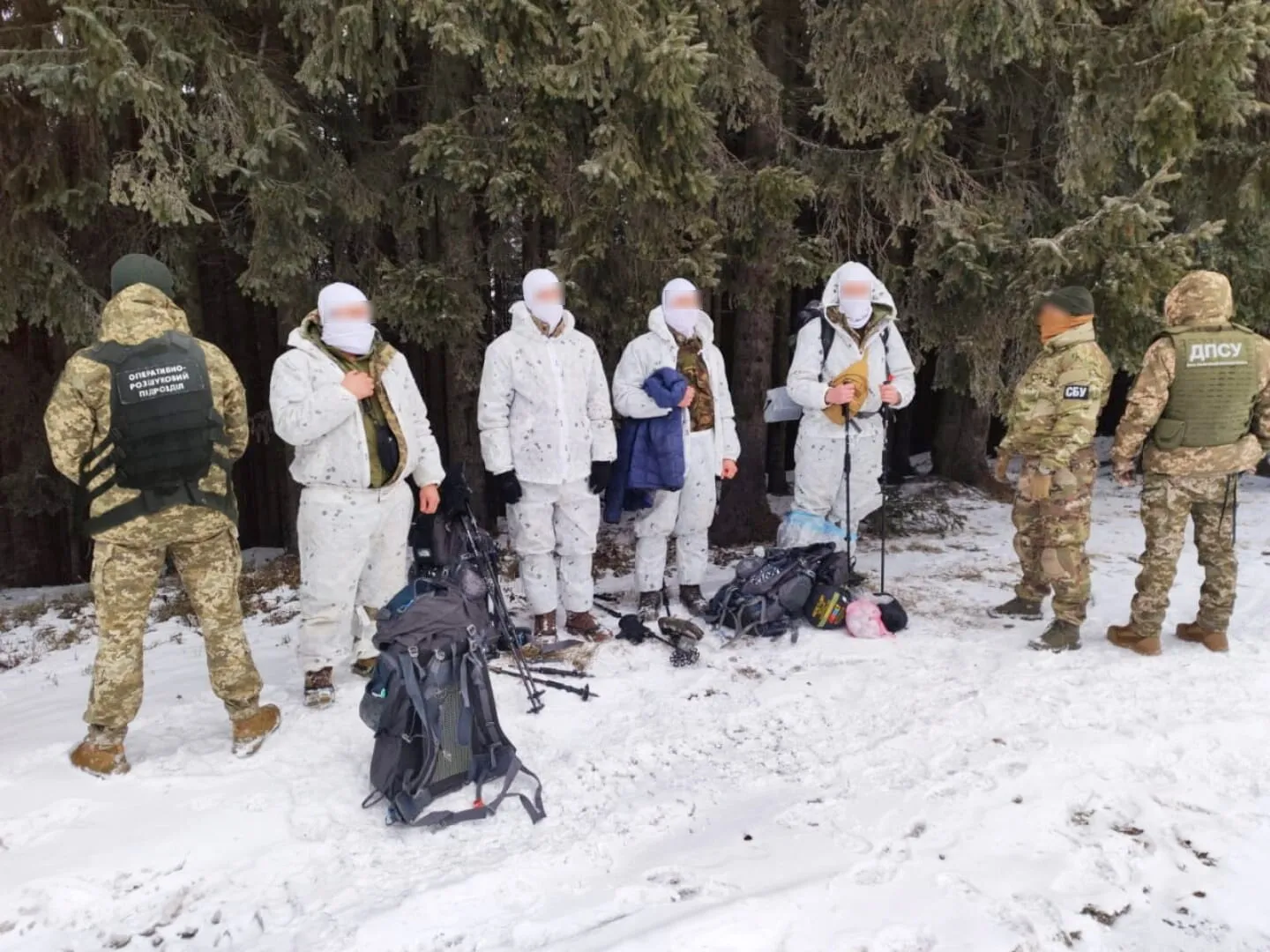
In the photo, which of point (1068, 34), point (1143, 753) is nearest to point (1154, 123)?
point (1068, 34)

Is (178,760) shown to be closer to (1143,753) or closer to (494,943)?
(494,943)

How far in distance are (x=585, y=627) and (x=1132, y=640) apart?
3.52 m

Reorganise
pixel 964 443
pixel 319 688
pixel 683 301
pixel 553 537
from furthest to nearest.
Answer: pixel 964 443 → pixel 683 301 → pixel 553 537 → pixel 319 688

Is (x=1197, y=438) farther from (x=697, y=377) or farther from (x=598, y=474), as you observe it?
(x=598, y=474)

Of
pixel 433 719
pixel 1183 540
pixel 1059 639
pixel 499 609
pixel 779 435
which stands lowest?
pixel 1059 639

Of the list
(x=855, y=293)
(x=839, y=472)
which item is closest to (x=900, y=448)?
(x=839, y=472)

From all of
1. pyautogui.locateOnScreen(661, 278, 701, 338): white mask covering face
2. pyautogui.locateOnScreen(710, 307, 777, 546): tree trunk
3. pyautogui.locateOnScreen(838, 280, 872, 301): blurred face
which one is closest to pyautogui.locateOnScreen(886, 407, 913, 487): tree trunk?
pyautogui.locateOnScreen(710, 307, 777, 546): tree trunk

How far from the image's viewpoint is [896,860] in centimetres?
319

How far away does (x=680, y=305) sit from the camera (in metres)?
5.75

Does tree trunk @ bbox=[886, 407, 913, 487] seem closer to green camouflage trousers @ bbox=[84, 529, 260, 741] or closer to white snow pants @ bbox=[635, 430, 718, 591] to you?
white snow pants @ bbox=[635, 430, 718, 591]

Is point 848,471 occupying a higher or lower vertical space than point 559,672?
higher

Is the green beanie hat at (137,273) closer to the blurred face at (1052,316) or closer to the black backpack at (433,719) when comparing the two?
the black backpack at (433,719)

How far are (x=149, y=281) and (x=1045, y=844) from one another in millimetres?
4734

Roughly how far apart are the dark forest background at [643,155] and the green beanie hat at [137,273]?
210 centimetres
